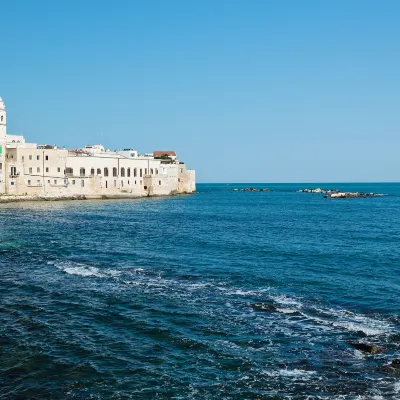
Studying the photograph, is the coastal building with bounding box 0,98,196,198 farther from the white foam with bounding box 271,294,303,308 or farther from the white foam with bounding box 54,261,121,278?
the white foam with bounding box 271,294,303,308

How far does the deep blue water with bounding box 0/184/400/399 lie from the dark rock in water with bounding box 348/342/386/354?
22cm

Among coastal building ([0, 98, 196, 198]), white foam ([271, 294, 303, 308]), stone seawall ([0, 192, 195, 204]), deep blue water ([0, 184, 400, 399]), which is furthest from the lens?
coastal building ([0, 98, 196, 198])

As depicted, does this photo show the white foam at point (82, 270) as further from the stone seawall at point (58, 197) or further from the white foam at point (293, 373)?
the stone seawall at point (58, 197)

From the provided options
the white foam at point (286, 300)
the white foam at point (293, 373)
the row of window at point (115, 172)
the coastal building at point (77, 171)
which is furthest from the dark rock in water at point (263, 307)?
the row of window at point (115, 172)

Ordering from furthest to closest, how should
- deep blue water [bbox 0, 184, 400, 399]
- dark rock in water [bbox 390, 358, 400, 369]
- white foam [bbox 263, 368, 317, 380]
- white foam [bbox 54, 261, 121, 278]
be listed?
white foam [bbox 54, 261, 121, 278], dark rock in water [bbox 390, 358, 400, 369], white foam [bbox 263, 368, 317, 380], deep blue water [bbox 0, 184, 400, 399]

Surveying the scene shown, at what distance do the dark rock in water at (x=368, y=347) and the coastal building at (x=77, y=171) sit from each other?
78892 millimetres

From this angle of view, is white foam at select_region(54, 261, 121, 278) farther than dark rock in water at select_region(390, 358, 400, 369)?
Yes

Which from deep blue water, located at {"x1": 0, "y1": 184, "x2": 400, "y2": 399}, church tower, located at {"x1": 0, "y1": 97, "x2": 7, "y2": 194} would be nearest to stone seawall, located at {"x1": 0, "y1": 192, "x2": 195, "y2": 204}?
church tower, located at {"x1": 0, "y1": 97, "x2": 7, "y2": 194}


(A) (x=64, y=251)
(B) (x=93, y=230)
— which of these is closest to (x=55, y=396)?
(A) (x=64, y=251)

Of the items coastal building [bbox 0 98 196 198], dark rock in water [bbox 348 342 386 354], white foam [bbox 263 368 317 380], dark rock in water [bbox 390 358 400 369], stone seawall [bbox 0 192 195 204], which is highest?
coastal building [bbox 0 98 196 198]

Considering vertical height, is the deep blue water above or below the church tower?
below

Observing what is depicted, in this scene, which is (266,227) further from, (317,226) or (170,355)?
(170,355)

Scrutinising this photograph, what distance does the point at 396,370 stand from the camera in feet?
45.1

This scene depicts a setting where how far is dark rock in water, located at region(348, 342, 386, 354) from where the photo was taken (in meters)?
15.1
